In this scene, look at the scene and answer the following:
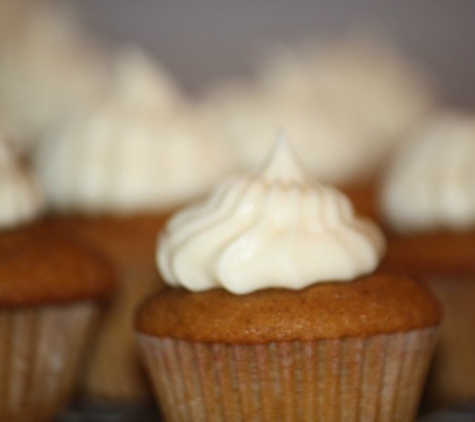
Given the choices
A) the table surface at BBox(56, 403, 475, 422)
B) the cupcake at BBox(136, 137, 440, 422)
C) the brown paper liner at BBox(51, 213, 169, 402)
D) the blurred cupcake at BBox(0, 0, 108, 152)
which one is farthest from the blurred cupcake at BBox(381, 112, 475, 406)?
the blurred cupcake at BBox(0, 0, 108, 152)

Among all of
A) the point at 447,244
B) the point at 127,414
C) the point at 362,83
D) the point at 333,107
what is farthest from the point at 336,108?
the point at 127,414

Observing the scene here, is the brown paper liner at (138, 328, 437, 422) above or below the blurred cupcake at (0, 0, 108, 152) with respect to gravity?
below

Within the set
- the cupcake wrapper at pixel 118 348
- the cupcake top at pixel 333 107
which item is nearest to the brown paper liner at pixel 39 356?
the cupcake wrapper at pixel 118 348

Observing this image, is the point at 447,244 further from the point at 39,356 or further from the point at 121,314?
the point at 39,356

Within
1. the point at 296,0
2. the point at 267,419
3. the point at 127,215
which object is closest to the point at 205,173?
the point at 127,215

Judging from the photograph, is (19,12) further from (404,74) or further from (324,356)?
(324,356)

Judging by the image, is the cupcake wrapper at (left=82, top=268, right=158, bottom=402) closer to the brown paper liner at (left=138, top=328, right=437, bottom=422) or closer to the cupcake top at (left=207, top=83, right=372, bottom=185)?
the brown paper liner at (left=138, top=328, right=437, bottom=422)
